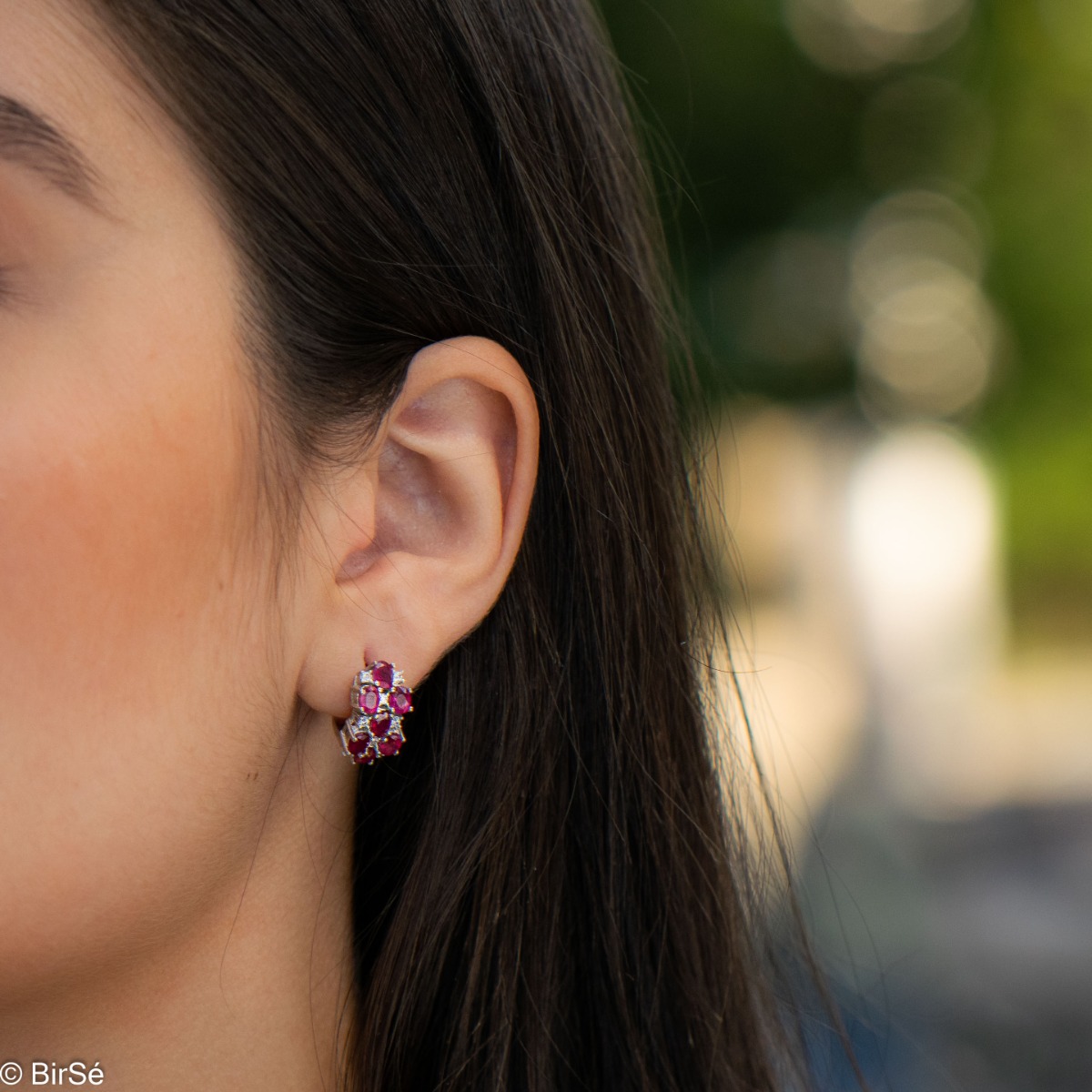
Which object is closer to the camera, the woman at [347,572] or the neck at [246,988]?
the woman at [347,572]

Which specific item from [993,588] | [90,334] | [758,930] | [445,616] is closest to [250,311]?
[90,334]

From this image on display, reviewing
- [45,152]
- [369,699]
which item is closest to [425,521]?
[369,699]

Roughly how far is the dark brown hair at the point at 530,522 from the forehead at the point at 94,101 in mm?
39

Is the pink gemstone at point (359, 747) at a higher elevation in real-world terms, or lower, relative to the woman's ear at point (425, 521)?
lower

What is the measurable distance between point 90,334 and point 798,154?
22.6 ft

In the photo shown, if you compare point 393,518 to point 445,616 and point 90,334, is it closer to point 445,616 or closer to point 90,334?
point 445,616

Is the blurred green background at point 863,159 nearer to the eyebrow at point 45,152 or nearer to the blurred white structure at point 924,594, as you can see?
the blurred white structure at point 924,594

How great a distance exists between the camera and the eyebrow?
129 centimetres

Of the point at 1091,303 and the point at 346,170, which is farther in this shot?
the point at 1091,303

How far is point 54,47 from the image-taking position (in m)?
1.32

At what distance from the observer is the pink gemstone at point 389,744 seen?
151 cm

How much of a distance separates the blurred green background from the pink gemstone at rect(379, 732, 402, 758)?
5760 millimetres

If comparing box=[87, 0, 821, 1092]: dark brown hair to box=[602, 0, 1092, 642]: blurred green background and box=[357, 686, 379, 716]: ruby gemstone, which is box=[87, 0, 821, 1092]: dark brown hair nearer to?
box=[357, 686, 379, 716]: ruby gemstone

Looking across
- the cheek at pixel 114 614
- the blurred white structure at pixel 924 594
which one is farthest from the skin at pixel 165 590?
the blurred white structure at pixel 924 594
